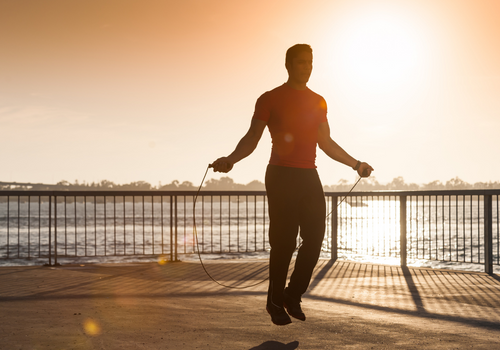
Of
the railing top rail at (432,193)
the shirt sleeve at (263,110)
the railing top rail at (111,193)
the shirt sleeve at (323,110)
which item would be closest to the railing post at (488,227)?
the railing top rail at (432,193)

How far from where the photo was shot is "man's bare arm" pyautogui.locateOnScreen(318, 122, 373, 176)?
3967 mm

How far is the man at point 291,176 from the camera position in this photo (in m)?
3.67

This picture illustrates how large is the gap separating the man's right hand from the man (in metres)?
0.14

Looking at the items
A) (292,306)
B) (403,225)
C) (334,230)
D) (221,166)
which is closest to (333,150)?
(221,166)

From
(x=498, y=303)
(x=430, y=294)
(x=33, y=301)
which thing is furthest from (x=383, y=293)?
(x=33, y=301)

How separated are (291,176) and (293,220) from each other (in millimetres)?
343

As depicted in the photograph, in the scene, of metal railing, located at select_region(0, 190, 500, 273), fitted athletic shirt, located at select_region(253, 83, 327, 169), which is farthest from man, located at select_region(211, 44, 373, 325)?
metal railing, located at select_region(0, 190, 500, 273)

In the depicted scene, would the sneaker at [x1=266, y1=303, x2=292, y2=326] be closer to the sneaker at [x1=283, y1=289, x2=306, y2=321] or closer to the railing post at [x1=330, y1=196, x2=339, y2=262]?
the sneaker at [x1=283, y1=289, x2=306, y2=321]

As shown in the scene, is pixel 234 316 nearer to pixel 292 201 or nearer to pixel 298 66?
pixel 292 201

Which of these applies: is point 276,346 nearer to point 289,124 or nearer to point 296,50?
point 289,124

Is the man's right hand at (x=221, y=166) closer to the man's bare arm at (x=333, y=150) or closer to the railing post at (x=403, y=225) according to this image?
the man's bare arm at (x=333, y=150)

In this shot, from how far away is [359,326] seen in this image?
3871mm

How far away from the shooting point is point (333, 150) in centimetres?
405

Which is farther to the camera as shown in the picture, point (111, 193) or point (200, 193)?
point (111, 193)
